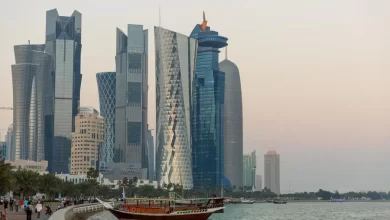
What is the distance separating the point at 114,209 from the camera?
322 feet

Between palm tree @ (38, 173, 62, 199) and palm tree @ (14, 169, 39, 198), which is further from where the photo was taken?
palm tree @ (38, 173, 62, 199)

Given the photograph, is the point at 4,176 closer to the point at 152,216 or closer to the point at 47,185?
the point at 152,216

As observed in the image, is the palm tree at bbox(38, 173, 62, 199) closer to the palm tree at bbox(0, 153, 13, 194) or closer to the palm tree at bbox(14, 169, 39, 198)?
the palm tree at bbox(14, 169, 39, 198)

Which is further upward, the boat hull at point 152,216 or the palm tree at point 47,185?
the palm tree at point 47,185

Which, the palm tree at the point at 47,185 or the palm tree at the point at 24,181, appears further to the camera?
the palm tree at the point at 47,185

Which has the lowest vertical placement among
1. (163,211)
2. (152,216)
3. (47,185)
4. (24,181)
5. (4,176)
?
(152,216)

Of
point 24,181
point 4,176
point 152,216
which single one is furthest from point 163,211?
point 24,181

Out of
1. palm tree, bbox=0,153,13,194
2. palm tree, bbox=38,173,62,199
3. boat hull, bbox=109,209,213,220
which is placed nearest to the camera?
boat hull, bbox=109,209,213,220

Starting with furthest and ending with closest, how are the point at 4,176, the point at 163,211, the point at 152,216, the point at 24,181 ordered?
the point at 24,181, the point at 4,176, the point at 163,211, the point at 152,216

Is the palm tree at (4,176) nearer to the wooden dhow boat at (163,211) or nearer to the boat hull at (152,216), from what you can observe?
the wooden dhow boat at (163,211)

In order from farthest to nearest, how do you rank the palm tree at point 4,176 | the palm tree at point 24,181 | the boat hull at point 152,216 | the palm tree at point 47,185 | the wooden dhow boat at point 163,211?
the palm tree at point 47,185
the palm tree at point 24,181
the palm tree at point 4,176
the wooden dhow boat at point 163,211
the boat hull at point 152,216

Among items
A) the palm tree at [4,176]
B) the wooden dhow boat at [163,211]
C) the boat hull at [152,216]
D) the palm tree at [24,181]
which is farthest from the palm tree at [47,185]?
the boat hull at [152,216]

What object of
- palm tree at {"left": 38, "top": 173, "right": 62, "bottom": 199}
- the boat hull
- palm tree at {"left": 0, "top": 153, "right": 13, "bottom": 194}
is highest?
palm tree at {"left": 0, "top": 153, "right": 13, "bottom": 194}

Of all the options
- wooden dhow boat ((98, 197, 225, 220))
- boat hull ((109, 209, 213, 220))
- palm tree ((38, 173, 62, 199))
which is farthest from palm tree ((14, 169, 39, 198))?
boat hull ((109, 209, 213, 220))
